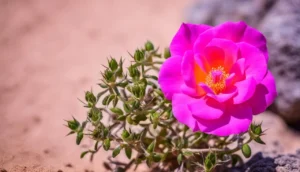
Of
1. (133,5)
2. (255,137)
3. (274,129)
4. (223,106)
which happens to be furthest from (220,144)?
(133,5)

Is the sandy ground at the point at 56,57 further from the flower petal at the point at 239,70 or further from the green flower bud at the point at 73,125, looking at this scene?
the flower petal at the point at 239,70

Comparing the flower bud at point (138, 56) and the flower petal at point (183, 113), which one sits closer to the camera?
the flower petal at point (183, 113)

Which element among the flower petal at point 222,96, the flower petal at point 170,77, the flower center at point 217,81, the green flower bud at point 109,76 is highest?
the green flower bud at point 109,76

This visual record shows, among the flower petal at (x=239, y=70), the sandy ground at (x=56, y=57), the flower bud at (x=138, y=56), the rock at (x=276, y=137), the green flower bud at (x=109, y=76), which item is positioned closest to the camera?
the flower petal at (x=239, y=70)

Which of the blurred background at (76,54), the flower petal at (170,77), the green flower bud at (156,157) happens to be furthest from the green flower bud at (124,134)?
the blurred background at (76,54)

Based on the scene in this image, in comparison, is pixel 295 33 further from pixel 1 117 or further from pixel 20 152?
pixel 1 117

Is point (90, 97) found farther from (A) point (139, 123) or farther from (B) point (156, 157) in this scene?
(B) point (156, 157)
